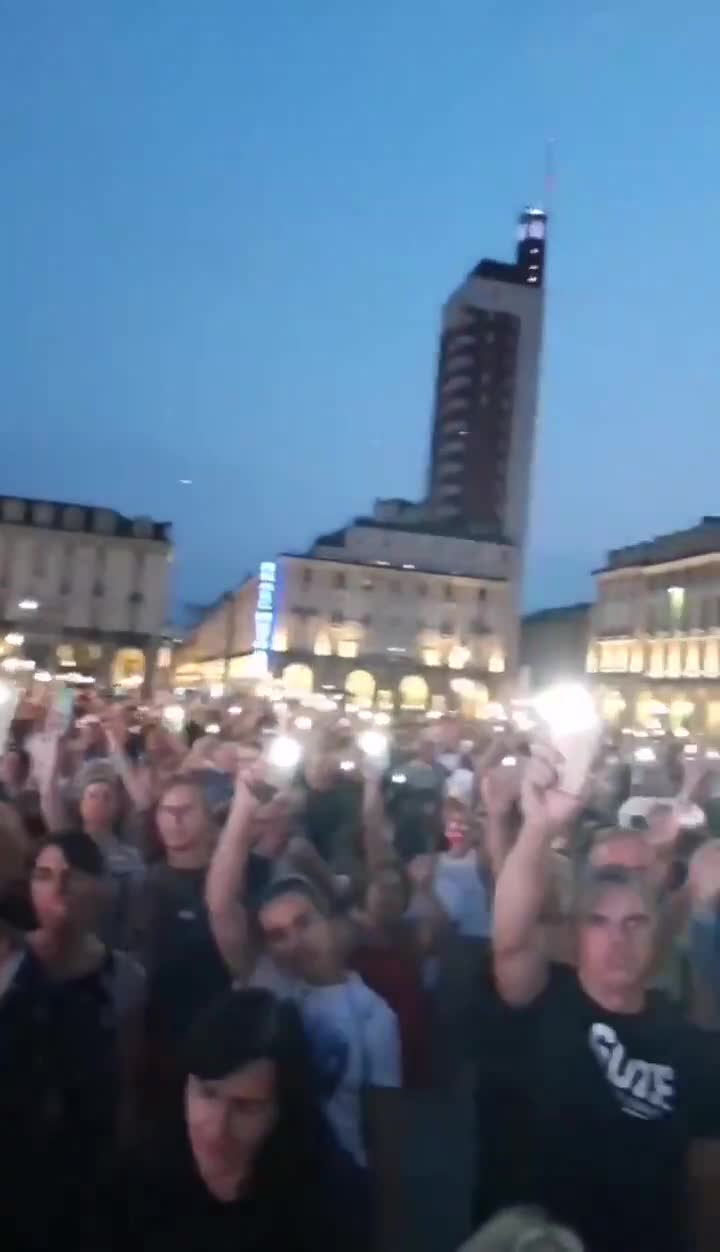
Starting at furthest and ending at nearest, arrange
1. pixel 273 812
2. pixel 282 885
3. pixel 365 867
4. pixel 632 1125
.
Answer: pixel 365 867
pixel 273 812
pixel 282 885
pixel 632 1125

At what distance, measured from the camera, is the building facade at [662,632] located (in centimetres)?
8131

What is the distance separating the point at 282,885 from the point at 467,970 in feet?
2.31

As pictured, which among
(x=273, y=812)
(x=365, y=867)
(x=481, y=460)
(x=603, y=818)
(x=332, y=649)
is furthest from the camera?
(x=481, y=460)

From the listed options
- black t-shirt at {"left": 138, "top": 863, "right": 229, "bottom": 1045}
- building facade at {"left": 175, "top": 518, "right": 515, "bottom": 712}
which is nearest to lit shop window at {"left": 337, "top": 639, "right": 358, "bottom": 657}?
building facade at {"left": 175, "top": 518, "right": 515, "bottom": 712}

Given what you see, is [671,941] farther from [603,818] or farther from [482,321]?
[482,321]

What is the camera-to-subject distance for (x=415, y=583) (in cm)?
9206

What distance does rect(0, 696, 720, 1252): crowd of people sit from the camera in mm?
2809

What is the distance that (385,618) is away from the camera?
297 feet

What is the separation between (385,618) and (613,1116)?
87.5 m

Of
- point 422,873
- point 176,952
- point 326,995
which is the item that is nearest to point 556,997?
point 326,995

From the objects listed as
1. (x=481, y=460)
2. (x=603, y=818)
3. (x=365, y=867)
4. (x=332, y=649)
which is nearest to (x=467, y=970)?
(x=365, y=867)

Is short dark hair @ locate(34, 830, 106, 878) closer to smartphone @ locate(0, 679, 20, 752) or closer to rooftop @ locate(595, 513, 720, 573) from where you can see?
smartphone @ locate(0, 679, 20, 752)

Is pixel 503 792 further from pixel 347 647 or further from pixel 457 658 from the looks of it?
pixel 457 658

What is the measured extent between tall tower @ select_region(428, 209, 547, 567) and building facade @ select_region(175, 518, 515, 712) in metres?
20.8
